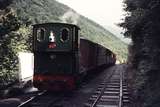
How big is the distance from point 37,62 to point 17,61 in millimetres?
4727

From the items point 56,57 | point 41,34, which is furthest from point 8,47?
point 56,57

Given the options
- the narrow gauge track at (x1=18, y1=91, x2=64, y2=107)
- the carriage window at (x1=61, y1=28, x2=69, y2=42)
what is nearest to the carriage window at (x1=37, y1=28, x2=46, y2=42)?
the carriage window at (x1=61, y1=28, x2=69, y2=42)

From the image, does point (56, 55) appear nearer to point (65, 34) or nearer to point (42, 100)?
point (65, 34)

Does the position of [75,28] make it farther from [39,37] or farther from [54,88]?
[54,88]

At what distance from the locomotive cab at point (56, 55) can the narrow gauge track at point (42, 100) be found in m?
0.56

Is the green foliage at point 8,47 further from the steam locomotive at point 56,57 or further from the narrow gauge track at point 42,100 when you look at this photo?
the narrow gauge track at point 42,100

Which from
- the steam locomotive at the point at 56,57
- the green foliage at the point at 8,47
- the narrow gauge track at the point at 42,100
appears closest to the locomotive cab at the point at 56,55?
the steam locomotive at the point at 56,57

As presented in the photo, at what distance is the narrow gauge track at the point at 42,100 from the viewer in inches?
649

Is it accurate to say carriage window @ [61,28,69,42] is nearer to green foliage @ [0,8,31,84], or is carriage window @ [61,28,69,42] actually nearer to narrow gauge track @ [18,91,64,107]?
narrow gauge track @ [18,91,64,107]

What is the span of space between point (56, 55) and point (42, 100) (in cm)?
248

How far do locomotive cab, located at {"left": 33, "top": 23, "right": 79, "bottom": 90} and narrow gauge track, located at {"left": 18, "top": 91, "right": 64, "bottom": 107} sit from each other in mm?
556

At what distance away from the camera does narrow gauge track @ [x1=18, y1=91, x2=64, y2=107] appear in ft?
54.1

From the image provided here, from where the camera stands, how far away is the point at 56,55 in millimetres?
19641

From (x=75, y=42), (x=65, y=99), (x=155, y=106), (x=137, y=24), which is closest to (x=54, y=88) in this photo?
(x=65, y=99)
